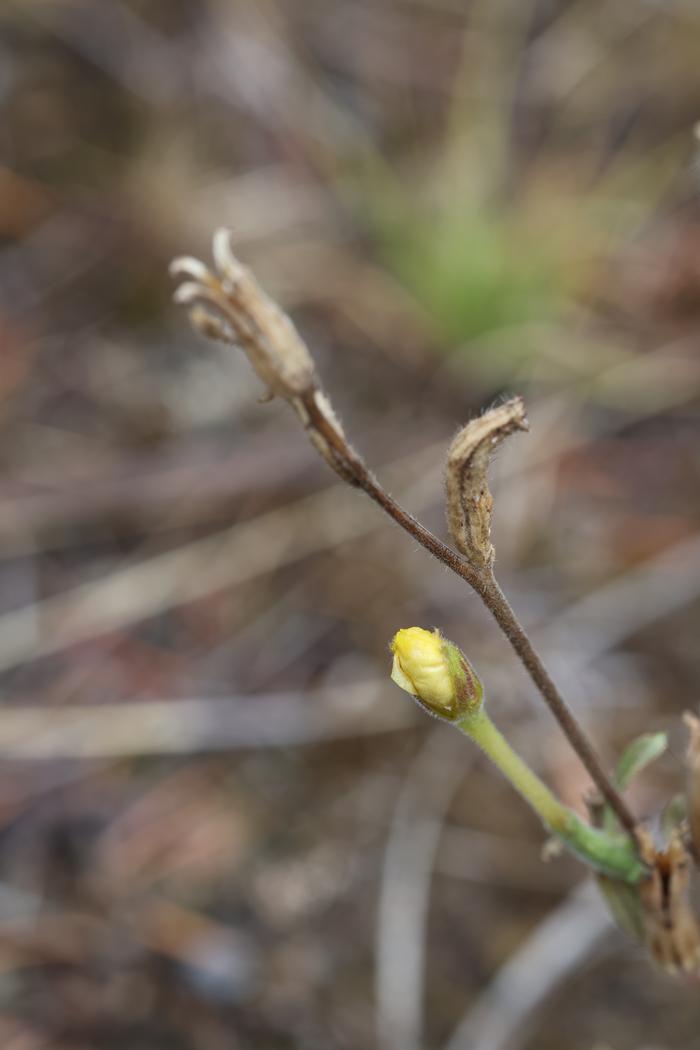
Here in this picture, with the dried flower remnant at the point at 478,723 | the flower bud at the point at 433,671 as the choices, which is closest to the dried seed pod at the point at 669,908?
the dried flower remnant at the point at 478,723

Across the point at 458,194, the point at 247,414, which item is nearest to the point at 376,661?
the point at 247,414

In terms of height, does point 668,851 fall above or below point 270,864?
below

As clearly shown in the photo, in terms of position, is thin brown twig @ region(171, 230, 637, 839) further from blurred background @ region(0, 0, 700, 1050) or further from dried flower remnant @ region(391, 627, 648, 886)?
blurred background @ region(0, 0, 700, 1050)

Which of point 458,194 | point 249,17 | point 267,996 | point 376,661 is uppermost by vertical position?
point 249,17

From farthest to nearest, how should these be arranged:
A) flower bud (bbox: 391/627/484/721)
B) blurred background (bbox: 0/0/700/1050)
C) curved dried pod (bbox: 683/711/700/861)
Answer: blurred background (bbox: 0/0/700/1050), curved dried pod (bbox: 683/711/700/861), flower bud (bbox: 391/627/484/721)

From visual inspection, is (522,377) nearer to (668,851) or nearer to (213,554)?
(213,554)

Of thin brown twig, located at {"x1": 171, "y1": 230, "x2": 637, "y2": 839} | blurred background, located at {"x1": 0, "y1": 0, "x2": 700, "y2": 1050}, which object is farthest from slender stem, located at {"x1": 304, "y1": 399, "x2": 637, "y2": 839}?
blurred background, located at {"x1": 0, "y1": 0, "x2": 700, "y2": 1050}

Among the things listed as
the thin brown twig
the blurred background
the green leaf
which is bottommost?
the green leaf
